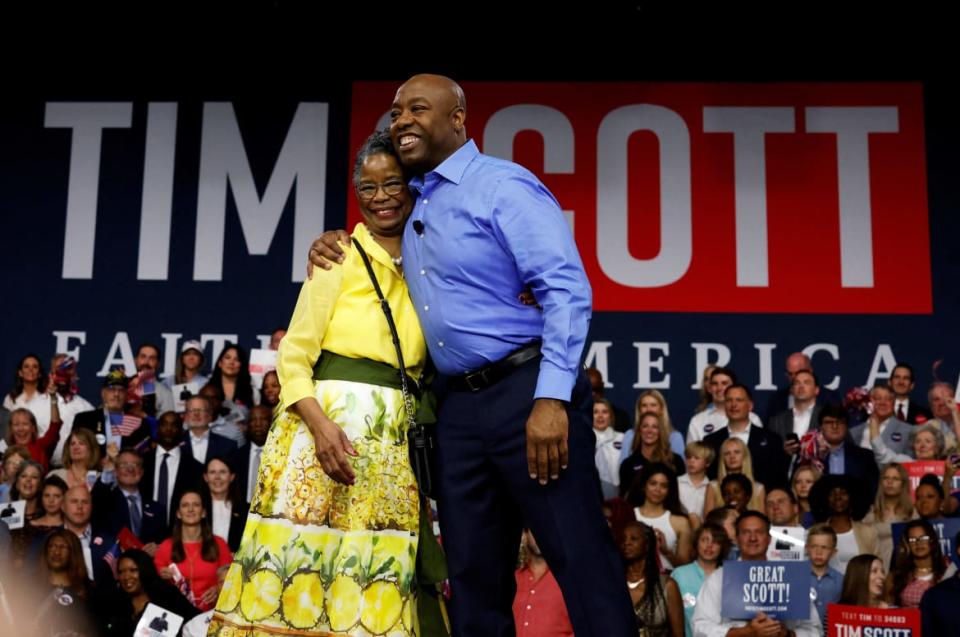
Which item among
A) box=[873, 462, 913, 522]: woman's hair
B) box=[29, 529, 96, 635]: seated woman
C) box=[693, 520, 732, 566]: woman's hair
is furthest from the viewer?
box=[873, 462, 913, 522]: woman's hair

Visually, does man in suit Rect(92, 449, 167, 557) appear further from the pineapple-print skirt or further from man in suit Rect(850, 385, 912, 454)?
the pineapple-print skirt

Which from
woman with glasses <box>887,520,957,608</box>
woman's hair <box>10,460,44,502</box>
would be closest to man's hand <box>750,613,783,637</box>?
woman with glasses <box>887,520,957,608</box>

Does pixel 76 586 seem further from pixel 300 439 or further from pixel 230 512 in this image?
pixel 300 439

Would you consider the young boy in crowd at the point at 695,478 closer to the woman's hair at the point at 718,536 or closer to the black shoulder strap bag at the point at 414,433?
the woman's hair at the point at 718,536

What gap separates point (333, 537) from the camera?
3232 mm

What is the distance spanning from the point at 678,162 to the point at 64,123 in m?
5.40

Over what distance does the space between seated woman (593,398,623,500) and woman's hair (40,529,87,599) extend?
3258mm

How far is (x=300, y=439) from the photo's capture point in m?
3.29

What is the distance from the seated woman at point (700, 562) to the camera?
688 cm

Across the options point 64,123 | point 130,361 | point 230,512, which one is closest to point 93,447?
point 230,512

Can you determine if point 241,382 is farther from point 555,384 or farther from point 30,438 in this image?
point 555,384

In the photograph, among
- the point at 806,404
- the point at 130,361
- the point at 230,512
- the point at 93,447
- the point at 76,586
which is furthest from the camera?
the point at 130,361

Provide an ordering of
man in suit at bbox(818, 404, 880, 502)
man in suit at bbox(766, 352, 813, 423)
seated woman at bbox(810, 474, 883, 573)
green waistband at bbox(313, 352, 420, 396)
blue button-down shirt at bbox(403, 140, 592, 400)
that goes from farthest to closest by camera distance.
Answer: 1. man in suit at bbox(766, 352, 813, 423)
2. man in suit at bbox(818, 404, 880, 502)
3. seated woman at bbox(810, 474, 883, 573)
4. green waistband at bbox(313, 352, 420, 396)
5. blue button-down shirt at bbox(403, 140, 592, 400)

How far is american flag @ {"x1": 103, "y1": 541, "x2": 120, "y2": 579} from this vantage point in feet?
24.7
